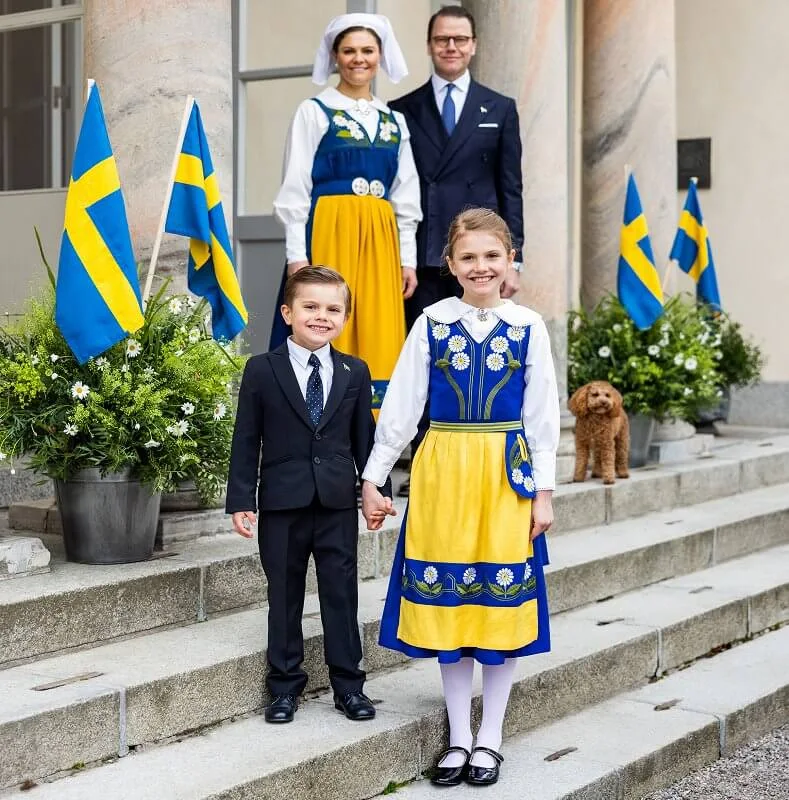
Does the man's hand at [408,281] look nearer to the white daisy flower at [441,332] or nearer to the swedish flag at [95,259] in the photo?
the swedish flag at [95,259]

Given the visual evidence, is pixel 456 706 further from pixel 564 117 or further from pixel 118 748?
pixel 564 117

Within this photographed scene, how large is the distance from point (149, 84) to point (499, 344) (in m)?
2.10

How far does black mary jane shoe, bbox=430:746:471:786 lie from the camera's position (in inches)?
170

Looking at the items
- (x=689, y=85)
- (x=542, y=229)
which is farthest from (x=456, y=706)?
(x=689, y=85)

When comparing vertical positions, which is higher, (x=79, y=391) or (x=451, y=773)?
(x=79, y=391)

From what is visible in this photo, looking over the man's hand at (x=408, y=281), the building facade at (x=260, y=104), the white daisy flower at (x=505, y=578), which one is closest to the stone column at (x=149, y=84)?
the building facade at (x=260, y=104)

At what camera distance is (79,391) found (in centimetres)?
475

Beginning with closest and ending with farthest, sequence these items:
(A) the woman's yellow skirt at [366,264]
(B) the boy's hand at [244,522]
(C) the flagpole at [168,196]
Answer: (B) the boy's hand at [244,522] < (C) the flagpole at [168,196] < (A) the woman's yellow skirt at [366,264]

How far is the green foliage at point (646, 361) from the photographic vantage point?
8305 millimetres

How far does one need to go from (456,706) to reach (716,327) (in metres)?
6.04

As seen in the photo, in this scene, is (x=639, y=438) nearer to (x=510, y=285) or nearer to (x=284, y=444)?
(x=510, y=285)

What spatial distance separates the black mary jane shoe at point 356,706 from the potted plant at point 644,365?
421 cm

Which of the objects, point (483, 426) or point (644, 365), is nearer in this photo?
point (483, 426)

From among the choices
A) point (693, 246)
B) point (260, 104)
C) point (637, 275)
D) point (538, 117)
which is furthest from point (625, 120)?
point (260, 104)
